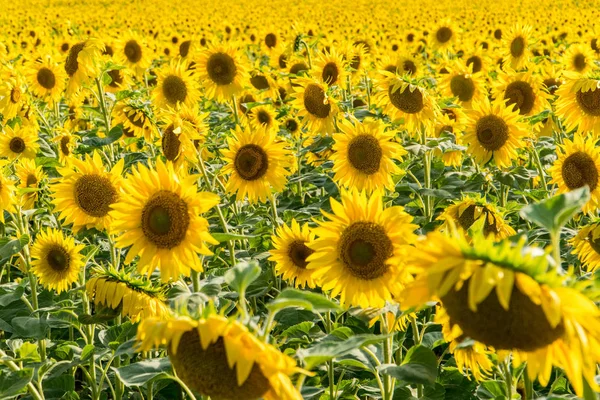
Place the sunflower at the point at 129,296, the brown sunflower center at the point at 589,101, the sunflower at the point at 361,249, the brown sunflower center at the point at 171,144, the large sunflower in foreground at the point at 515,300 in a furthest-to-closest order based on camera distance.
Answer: the brown sunflower center at the point at 589,101
the brown sunflower center at the point at 171,144
the sunflower at the point at 129,296
the sunflower at the point at 361,249
the large sunflower in foreground at the point at 515,300

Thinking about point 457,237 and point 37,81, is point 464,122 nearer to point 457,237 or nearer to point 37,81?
point 457,237

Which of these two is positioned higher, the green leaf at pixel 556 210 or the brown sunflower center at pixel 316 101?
the brown sunflower center at pixel 316 101

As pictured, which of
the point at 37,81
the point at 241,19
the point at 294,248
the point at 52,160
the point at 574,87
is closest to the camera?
the point at 294,248

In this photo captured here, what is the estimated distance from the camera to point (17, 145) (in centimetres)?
530

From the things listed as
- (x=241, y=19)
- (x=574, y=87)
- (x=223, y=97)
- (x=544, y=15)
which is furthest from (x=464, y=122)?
(x=241, y=19)

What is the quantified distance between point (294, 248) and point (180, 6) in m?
24.6

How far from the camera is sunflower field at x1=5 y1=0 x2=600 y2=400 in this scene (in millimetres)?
1335

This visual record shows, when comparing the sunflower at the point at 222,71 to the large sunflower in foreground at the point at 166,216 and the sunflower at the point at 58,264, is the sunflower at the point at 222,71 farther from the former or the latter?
the large sunflower in foreground at the point at 166,216

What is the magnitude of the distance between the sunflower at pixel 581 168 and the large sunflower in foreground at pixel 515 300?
7.62 ft

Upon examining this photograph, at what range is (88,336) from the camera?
9.86 feet

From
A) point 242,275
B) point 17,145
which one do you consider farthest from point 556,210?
point 17,145

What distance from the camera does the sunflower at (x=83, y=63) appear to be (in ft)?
16.1

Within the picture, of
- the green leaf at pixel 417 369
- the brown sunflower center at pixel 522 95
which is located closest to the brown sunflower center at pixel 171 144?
the green leaf at pixel 417 369

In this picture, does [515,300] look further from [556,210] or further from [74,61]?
[74,61]
